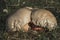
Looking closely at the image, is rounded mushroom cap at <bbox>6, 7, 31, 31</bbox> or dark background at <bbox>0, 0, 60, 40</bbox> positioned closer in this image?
dark background at <bbox>0, 0, 60, 40</bbox>

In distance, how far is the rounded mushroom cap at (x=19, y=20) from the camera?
4.55m

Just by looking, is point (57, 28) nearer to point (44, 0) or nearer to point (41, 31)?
point (41, 31)

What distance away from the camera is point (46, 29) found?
4.62 metres

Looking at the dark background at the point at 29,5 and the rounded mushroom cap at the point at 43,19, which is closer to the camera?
the dark background at the point at 29,5

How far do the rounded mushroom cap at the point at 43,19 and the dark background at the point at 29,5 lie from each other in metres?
0.14

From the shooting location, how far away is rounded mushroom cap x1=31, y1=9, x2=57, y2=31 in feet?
15.0

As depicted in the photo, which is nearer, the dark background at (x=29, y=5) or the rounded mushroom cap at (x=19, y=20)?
the dark background at (x=29, y=5)

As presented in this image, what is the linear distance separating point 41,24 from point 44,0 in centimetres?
198

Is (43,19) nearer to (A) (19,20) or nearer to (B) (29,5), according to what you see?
(A) (19,20)

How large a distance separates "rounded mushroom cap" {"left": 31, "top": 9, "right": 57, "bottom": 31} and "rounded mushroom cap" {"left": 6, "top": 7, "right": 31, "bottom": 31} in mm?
107

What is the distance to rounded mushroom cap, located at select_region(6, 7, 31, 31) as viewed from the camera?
455cm

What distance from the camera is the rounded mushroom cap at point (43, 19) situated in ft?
15.0

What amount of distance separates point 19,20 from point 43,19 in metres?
0.42

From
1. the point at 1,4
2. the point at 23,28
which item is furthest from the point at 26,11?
the point at 1,4
